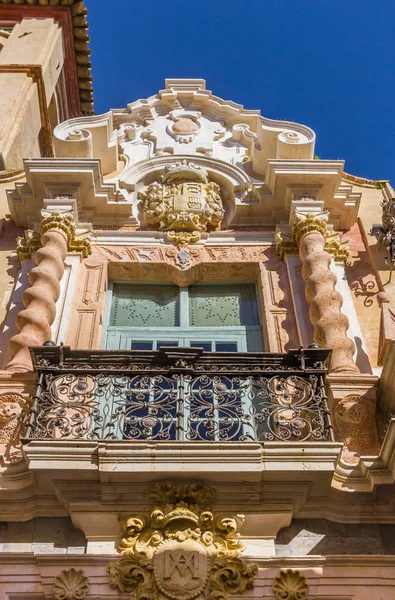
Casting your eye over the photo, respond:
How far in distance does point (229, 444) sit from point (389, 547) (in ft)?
5.05

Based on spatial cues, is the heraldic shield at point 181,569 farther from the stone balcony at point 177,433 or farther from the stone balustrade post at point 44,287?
the stone balustrade post at point 44,287

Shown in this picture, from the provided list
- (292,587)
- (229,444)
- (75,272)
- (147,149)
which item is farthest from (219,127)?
(292,587)

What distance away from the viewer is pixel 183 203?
10.6 meters

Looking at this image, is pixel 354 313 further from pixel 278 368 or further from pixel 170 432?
pixel 170 432

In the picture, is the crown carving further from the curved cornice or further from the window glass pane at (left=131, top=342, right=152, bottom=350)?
the window glass pane at (left=131, top=342, right=152, bottom=350)

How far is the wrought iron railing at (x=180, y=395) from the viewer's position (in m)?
6.65

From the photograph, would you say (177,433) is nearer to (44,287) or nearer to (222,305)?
(44,287)

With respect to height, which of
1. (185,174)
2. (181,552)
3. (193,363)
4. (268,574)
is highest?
(185,174)

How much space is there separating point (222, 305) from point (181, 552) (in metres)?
4.07

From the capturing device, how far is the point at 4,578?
5.97 metres

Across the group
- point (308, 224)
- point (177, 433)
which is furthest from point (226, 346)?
point (177, 433)

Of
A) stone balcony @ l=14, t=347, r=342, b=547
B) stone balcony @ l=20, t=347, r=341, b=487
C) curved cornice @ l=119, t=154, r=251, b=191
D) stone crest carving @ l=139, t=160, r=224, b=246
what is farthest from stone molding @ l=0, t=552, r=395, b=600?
curved cornice @ l=119, t=154, r=251, b=191

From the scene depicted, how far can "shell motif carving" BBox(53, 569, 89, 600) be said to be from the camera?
584 centimetres

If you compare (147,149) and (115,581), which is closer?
(115,581)
